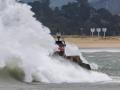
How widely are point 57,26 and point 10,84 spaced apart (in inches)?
4788

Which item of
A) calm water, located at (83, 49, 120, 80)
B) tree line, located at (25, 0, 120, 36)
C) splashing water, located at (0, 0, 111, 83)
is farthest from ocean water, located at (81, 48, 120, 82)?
tree line, located at (25, 0, 120, 36)

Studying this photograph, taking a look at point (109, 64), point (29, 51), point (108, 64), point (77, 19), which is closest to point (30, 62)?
point (29, 51)

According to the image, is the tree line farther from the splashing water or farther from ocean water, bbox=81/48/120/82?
the splashing water

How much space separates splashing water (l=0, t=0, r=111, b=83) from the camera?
3050 centimetres

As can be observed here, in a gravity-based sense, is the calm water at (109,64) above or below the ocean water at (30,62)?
below

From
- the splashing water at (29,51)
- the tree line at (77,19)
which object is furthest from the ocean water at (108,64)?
the tree line at (77,19)

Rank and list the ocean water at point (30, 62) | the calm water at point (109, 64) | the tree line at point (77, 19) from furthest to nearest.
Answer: the tree line at point (77, 19) < the calm water at point (109, 64) < the ocean water at point (30, 62)

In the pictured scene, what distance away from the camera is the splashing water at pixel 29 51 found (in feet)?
100

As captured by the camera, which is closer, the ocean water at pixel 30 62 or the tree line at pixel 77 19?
the ocean water at pixel 30 62

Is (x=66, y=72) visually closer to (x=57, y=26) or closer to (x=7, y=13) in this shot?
(x=7, y=13)

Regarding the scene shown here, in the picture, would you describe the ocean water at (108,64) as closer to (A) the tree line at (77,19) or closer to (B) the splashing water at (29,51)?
(B) the splashing water at (29,51)

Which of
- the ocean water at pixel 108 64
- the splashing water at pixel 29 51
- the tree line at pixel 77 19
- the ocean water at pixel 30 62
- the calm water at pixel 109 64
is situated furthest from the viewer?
the tree line at pixel 77 19

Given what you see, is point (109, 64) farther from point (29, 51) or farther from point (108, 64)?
point (29, 51)

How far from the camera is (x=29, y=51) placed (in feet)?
103
